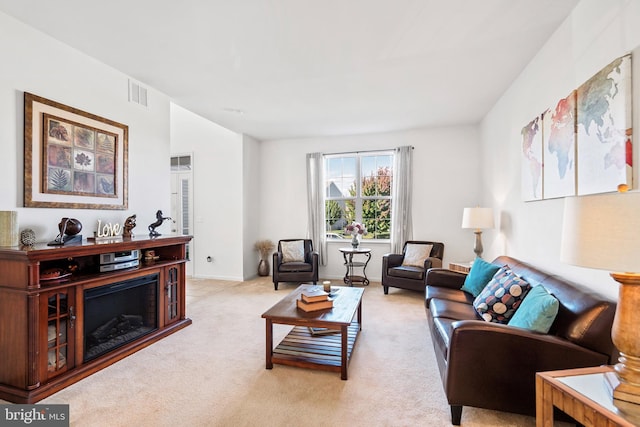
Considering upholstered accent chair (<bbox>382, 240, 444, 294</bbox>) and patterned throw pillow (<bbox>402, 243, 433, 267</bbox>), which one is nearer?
upholstered accent chair (<bbox>382, 240, 444, 294</bbox>)

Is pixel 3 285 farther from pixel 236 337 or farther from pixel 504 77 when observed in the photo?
pixel 504 77

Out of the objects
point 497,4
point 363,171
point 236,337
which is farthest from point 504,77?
point 236,337

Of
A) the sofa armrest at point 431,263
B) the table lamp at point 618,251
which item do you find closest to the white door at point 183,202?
the sofa armrest at point 431,263

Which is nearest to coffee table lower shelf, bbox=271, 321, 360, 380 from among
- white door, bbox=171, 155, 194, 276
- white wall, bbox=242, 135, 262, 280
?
white wall, bbox=242, 135, 262, 280

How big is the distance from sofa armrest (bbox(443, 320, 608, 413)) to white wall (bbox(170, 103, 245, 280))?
4.39 m

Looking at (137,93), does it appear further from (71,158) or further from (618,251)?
(618,251)

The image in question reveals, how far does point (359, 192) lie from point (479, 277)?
3.08 m

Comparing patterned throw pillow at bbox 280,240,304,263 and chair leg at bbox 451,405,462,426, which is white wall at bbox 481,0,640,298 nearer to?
chair leg at bbox 451,405,462,426

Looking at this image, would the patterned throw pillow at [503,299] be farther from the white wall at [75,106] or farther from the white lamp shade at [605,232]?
the white wall at [75,106]

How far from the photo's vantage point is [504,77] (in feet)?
10.7

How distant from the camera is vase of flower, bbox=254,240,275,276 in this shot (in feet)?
19.2

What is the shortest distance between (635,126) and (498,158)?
2441 millimetres

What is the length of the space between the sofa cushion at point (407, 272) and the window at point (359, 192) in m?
1.11

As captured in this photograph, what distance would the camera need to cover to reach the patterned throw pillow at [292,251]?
526cm
